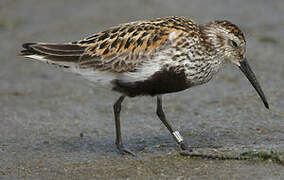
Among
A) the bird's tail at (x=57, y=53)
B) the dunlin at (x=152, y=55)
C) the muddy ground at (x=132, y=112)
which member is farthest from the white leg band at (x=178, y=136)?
the bird's tail at (x=57, y=53)

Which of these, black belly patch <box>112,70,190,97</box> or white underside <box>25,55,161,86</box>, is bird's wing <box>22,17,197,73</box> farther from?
black belly patch <box>112,70,190,97</box>

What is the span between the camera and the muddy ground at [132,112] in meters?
6.05

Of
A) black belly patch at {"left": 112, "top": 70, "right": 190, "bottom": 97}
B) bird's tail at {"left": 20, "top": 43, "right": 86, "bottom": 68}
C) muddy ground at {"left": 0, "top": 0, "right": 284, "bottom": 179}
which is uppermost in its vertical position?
bird's tail at {"left": 20, "top": 43, "right": 86, "bottom": 68}

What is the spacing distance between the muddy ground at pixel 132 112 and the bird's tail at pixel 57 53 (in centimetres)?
56

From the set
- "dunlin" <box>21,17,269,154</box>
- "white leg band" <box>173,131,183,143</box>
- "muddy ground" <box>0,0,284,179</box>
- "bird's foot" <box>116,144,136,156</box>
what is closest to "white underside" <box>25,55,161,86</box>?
"dunlin" <box>21,17,269,154</box>

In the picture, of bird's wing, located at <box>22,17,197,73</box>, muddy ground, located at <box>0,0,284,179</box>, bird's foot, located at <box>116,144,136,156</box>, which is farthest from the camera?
bird's foot, located at <box>116,144,136,156</box>

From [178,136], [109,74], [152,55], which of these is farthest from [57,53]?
[178,136]

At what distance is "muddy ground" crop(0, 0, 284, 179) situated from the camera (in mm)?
6055

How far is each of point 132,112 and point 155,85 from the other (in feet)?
6.46

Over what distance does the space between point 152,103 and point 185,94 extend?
57 cm

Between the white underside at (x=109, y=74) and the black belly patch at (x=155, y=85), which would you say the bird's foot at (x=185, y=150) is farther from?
the white underside at (x=109, y=74)

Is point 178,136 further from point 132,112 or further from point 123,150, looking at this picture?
point 132,112

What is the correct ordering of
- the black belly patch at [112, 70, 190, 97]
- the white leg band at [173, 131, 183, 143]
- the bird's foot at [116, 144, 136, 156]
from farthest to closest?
the white leg band at [173, 131, 183, 143], the bird's foot at [116, 144, 136, 156], the black belly patch at [112, 70, 190, 97]

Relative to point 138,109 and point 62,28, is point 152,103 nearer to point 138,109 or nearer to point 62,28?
point 138,109
